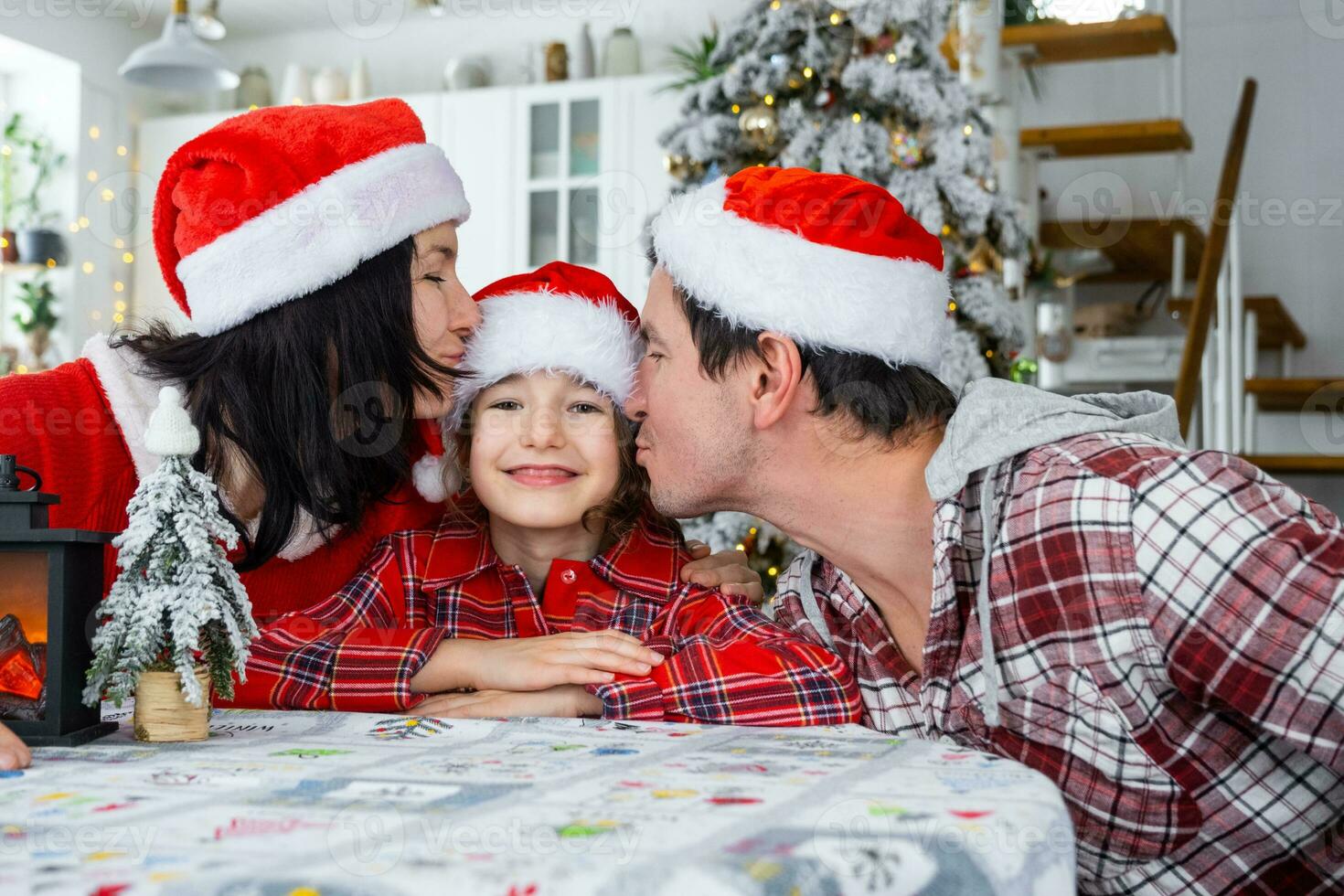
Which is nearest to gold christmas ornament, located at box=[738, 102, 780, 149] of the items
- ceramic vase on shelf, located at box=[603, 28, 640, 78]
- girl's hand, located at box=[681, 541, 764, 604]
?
girl's hand, located at box=[681, 541, 764, 604]

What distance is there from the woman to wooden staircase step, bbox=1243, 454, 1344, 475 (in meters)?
2.97

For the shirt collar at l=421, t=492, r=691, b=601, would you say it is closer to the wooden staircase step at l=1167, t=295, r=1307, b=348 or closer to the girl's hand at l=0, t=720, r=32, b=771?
the girl's hand at l=0, t=720, r=32, b=771

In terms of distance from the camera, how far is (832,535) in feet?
4.87

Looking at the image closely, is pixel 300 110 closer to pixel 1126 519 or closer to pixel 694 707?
pixel 694 707

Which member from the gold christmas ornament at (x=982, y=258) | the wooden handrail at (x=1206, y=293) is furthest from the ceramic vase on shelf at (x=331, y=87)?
the wooden handrail at (x=1206, y=293)

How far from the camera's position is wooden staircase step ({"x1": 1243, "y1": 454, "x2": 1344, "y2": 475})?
12.7ft

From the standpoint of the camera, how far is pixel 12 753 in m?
0.89

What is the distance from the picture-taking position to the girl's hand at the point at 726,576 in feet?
5.07

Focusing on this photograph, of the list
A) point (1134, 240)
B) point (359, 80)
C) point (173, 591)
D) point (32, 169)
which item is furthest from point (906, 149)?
point (32, 169)

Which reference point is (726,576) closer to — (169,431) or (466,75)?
(169,431)

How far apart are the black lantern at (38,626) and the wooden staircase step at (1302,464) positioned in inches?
141

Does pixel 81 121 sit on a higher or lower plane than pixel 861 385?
higher

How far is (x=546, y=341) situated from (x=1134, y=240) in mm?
3769

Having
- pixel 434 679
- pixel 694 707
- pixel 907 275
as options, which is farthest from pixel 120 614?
pixel 907 275
